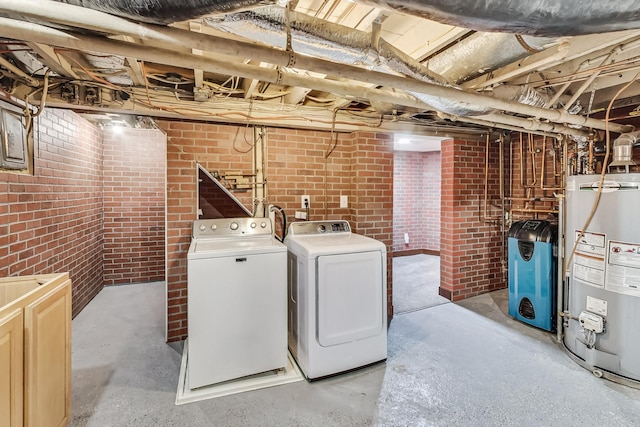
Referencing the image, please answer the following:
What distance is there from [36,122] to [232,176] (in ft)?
5.36

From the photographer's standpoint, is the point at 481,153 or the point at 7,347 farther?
the point at 481,153

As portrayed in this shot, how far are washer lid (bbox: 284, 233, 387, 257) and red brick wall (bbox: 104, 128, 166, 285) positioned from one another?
279 cm

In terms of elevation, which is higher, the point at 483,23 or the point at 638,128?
the point at 638,128

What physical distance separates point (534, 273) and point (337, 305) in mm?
2178

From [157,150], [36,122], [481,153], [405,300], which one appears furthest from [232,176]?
[481,153]

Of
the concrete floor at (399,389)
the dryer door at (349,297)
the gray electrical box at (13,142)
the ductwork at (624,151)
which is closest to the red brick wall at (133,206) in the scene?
the concrete floor at (399,389)

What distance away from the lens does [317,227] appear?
2971mm

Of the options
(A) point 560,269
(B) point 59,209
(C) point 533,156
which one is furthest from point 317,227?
(C) point 533,156

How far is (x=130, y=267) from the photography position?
4453mm

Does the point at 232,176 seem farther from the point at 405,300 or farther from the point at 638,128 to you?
the point at 638,128

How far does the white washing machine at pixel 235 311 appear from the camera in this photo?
213cm

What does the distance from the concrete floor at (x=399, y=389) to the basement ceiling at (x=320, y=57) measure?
194 centimetres

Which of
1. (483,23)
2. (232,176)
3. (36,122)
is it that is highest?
(36,122)

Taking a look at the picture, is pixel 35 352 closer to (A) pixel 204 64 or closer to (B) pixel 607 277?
(A) pixel 204 64
